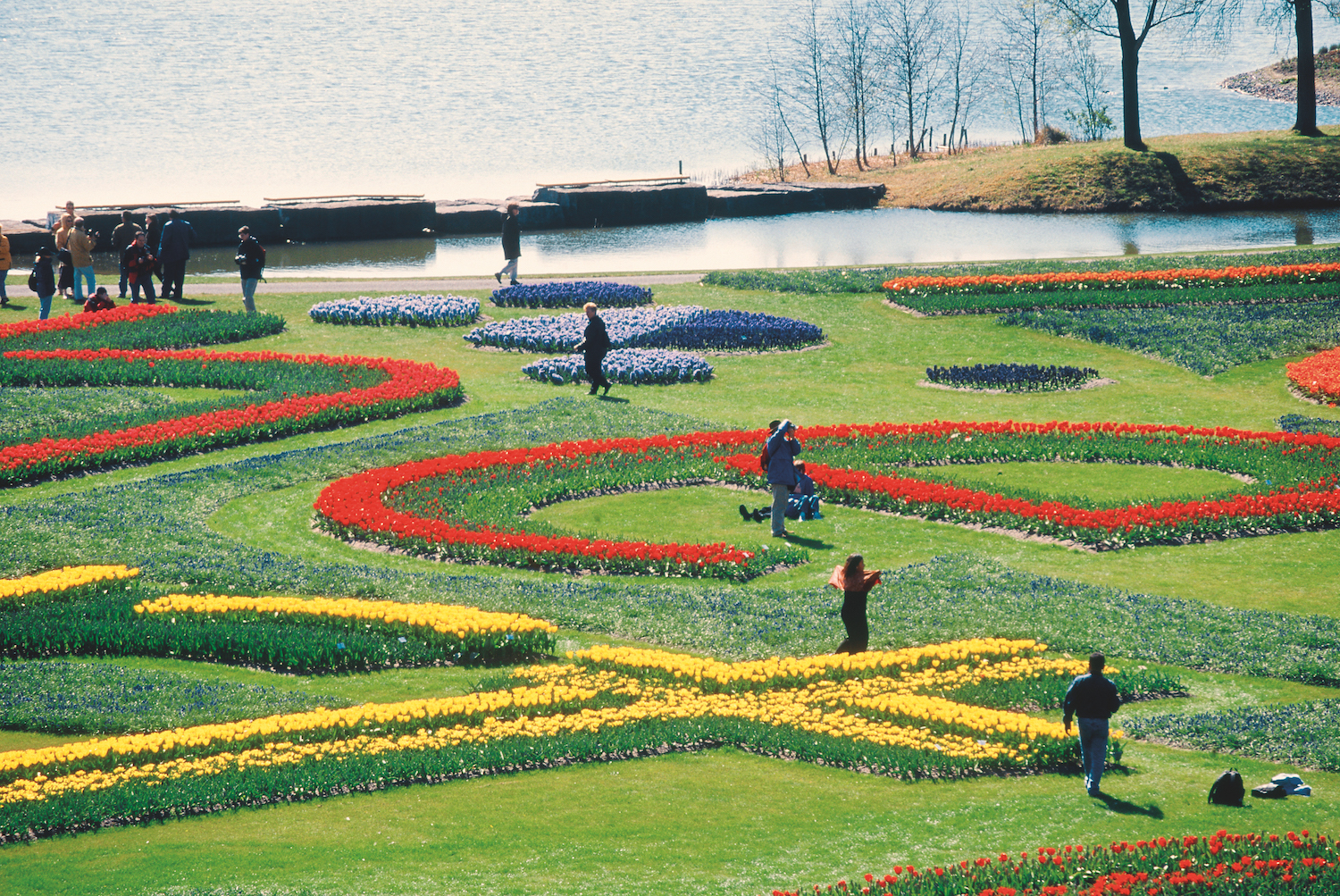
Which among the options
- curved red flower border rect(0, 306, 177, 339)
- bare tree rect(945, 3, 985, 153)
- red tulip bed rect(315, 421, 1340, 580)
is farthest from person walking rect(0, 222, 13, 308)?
bare tree rect(945, 3, 985, 153)

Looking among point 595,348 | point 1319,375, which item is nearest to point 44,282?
point 595,348

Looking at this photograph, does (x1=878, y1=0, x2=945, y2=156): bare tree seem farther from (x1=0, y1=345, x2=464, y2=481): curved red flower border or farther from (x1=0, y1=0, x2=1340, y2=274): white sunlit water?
(x1=0, y1=345, x2=464, y2=481): curved red flower border

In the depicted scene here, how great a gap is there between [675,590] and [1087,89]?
85.0m

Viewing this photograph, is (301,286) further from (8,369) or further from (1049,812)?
(1049,812)

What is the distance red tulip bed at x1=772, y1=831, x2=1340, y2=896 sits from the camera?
8953 millimetres

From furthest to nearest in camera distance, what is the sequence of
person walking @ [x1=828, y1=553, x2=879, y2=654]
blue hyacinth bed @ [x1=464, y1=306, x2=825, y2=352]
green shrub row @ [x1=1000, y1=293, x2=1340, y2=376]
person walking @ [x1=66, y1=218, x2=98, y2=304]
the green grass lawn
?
person walking @ [x1=66, y1=218, x2=98, y2=304], blue hyacinth bed @ [x1=464, y1=306, x2=825, y2=352], green shrub row @ [x1=1000, y1=293, x2=1340, y2=376], person walking @ [x1=828, y1=553, x2=879, y2=654], the green grass lawn

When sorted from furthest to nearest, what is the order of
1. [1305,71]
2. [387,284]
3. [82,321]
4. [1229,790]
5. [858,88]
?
[858,88]
[1305,71]
[387,284]
[82,321]
[1229,790]

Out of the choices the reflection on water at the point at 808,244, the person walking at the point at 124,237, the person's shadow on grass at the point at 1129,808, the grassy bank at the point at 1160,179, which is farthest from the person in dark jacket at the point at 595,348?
the grassy bank at the point at 1160,179

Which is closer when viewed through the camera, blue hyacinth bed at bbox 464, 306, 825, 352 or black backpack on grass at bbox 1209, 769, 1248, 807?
black backpack on grass at bbox 1209, 769, 1248, 807

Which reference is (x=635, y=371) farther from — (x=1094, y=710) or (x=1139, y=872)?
(x=1139, y=872)

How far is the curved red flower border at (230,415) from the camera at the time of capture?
2209 cm

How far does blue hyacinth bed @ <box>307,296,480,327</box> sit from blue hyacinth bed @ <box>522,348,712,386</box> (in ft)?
18.1

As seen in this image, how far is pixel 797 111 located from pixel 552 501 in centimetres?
7337

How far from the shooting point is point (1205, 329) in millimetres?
31188
